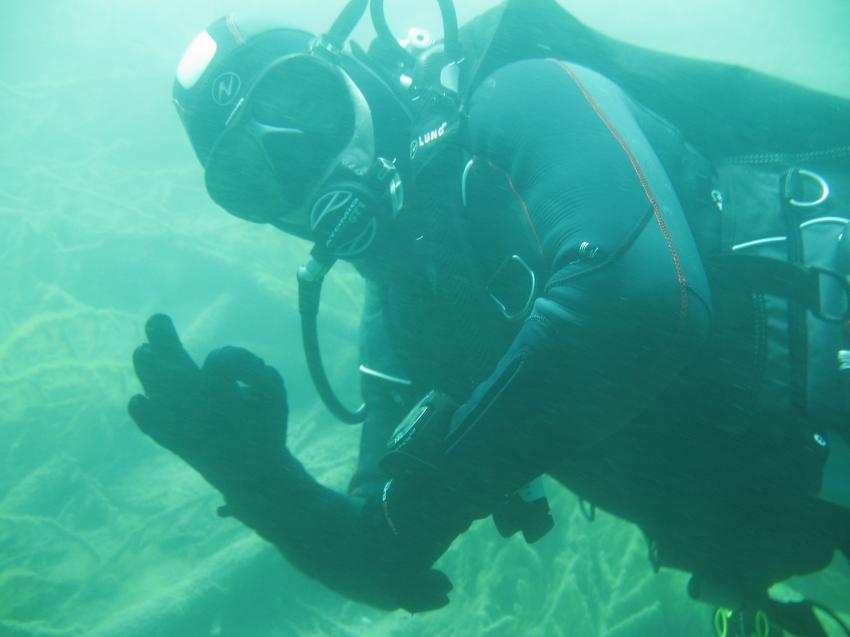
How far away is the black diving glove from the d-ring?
136cm

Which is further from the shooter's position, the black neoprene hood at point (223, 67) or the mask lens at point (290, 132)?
the black neoprene hood at point (223, 67)

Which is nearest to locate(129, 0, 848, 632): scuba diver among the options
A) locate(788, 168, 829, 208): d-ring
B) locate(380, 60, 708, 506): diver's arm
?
locate(380, 60, 708, 506): diver's arm

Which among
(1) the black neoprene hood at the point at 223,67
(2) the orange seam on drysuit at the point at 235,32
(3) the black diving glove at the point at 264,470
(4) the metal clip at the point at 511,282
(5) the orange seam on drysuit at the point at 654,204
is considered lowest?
(3) the black diving glove at the point at 264,470

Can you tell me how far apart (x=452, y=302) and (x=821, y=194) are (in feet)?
3.58

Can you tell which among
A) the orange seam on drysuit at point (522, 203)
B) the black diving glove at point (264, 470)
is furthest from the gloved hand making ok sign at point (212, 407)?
the orange seam on drysuit at point (522, 203)

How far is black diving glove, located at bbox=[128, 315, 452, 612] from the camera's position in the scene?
144 centimetres

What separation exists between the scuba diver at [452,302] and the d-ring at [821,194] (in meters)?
0.31

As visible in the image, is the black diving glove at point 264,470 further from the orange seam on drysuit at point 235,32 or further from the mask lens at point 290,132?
the orange seam on drysuit at point 235,32

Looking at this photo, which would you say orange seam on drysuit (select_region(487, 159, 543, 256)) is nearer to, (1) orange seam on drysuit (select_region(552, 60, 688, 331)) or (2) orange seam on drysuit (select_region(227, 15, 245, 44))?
(1) orange seam on drysuit (select_region(552, 60, 688, 331))

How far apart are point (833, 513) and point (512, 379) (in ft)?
Result: 3.35

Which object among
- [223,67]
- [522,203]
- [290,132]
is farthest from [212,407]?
[223,67]

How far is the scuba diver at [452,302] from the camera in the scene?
3.72ft

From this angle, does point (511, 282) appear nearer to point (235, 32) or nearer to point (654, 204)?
point (654, 204)

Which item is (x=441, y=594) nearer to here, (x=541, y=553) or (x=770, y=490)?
(x=770, y=490)
